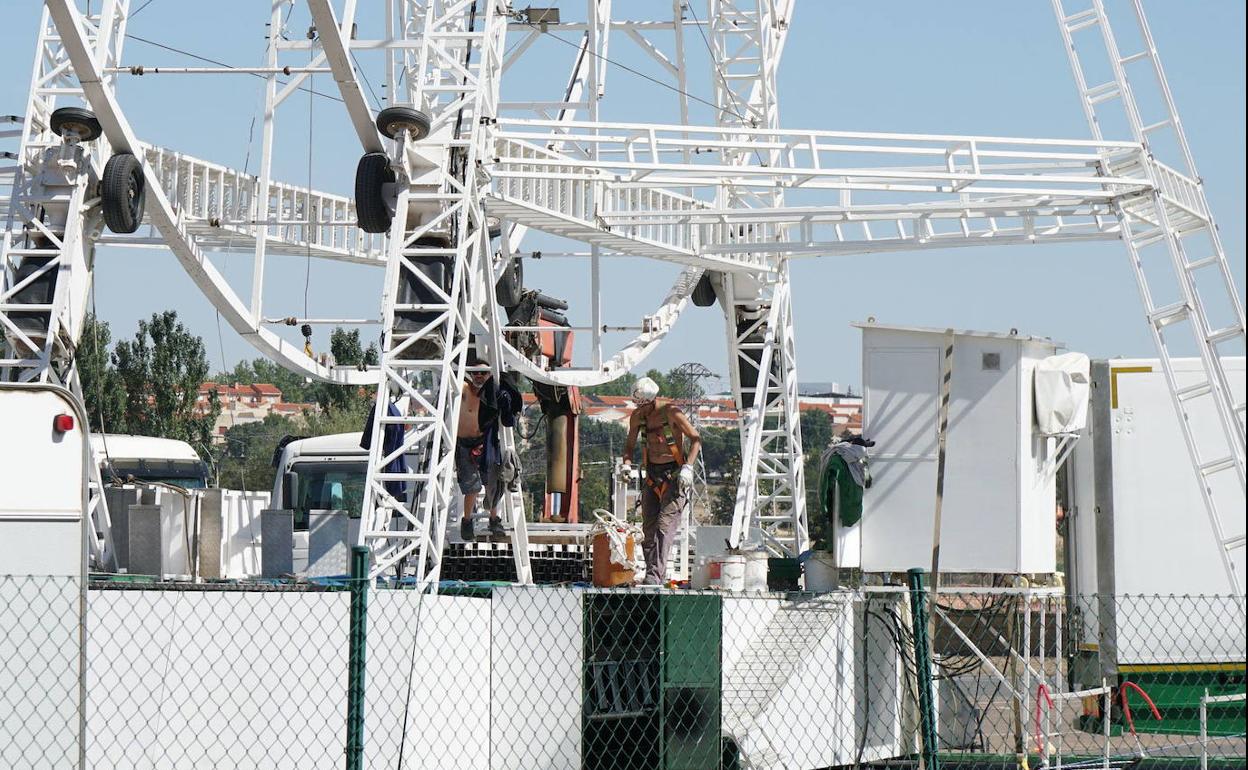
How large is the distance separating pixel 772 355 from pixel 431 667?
14.8 m

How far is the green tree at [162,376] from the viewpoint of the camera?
5309cm

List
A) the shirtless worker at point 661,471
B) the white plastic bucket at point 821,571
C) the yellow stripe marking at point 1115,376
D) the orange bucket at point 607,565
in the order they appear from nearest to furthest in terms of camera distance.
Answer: the yellow stripe marking at point 1115,376 < the white plastic bucket at point 821,571 < the shirtless worker at point 661,471 < the orange bucket at point 607,565

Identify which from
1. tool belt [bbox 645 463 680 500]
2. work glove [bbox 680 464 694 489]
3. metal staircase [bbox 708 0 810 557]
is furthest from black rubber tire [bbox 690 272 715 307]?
work glove [bbox 680 464 694 489]

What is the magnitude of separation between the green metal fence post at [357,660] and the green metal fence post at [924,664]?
2.98 m

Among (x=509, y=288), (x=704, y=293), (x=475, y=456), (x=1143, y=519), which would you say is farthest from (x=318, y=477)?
(x=1143, y=519)

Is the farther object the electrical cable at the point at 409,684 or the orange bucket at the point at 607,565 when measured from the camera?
the orange bucket at the point at 607,565

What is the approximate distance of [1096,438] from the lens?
1275 centimetres

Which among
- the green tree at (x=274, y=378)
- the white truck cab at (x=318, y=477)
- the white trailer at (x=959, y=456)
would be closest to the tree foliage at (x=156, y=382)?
the white truck cab at (x=318, y=477)

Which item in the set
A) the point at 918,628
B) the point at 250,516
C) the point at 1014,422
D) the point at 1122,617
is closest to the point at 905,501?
the point at 1014,422

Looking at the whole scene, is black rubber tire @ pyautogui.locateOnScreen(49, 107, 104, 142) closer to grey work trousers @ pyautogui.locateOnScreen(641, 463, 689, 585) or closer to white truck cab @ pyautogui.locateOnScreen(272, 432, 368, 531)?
grey work trousers @ pyautogui.locateOnScreen(641, 463, 689, 585)

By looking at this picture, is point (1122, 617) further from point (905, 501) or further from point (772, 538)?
point (772, 538)

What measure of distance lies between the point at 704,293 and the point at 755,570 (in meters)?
11.0

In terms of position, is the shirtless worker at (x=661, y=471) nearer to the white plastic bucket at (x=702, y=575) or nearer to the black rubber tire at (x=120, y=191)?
the white plastic bucket at (x=702, y=575)

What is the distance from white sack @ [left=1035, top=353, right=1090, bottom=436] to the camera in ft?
41.2
